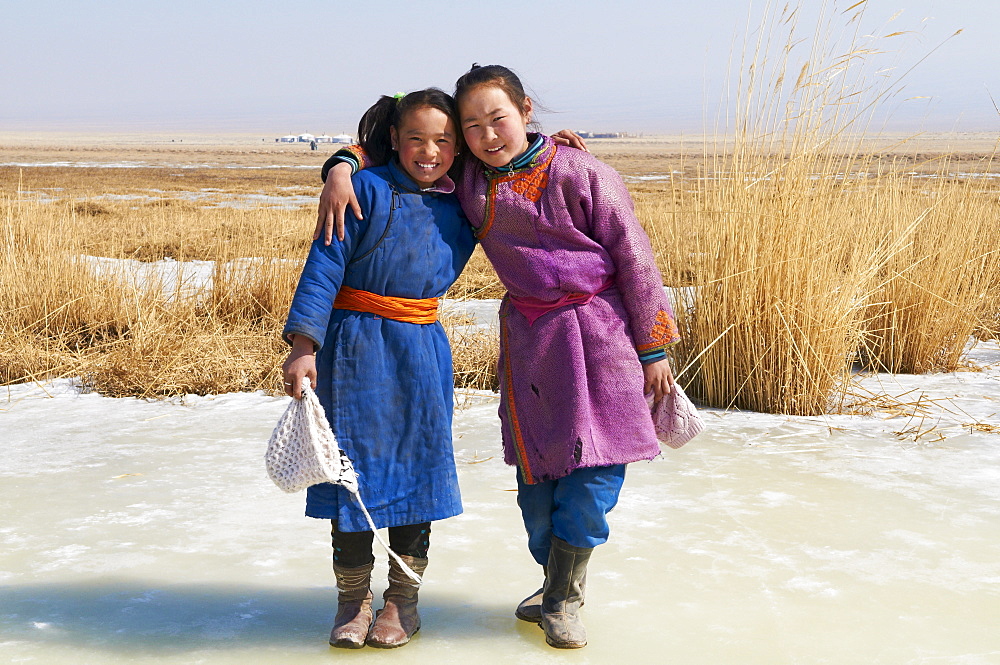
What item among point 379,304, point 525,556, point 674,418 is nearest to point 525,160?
point 379,304

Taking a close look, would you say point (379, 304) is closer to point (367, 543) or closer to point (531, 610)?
point (367, 543)

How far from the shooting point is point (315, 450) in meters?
1.98

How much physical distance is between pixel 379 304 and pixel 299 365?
23 centimetres

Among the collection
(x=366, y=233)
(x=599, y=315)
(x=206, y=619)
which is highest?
(x=366, y=233)

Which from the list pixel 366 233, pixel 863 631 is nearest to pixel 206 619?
pixel 366 233

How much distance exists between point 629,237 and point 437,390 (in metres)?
0.54

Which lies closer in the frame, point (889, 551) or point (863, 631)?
point (863, 631)

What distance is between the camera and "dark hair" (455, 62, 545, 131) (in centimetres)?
211

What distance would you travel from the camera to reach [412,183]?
2.18m

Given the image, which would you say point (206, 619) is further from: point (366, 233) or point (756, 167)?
point (756, 167)

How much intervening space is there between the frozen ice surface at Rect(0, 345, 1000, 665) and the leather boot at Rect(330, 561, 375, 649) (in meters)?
0.04

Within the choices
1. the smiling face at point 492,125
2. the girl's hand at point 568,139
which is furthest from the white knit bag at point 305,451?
the girl's hand at point 568,139

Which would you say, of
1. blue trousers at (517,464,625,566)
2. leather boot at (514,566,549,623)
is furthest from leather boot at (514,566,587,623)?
blue trousers at (517,464,625,566)

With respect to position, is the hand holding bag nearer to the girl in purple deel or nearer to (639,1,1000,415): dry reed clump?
the girl in purple deel
